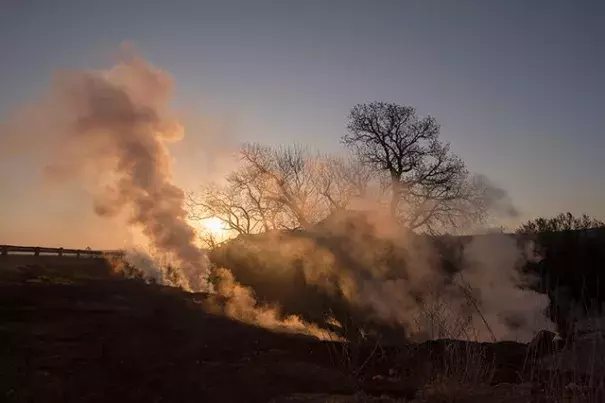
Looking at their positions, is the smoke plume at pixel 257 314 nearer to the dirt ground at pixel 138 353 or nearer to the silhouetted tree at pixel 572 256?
the dirt ground at pixel 138 353

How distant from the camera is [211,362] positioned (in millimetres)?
11039

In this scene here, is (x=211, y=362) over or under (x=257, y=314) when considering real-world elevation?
under

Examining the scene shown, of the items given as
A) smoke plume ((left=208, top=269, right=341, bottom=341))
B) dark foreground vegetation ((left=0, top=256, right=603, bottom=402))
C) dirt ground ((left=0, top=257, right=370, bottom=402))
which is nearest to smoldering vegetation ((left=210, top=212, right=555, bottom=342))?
smoke plume ((left=208, top=269, right=341, bottom=341))

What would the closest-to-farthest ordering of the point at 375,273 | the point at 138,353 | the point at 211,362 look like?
the point at 211,362 < the point at 138,353 < the point at 375,273

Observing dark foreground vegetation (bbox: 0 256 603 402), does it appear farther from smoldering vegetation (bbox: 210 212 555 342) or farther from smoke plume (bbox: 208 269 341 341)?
smoldering vegetation (bbox: 210 212 555 342)

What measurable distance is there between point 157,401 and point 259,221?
25.7m

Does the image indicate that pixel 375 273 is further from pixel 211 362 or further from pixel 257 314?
pixel 211 362

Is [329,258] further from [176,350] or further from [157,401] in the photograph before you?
[157,401]

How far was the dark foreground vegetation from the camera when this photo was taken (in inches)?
297

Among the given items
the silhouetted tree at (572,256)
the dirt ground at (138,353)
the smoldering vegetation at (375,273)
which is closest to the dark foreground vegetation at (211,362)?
the dirt ground at (138,353)

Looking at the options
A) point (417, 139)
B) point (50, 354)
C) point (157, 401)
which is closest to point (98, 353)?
point (50, 354)

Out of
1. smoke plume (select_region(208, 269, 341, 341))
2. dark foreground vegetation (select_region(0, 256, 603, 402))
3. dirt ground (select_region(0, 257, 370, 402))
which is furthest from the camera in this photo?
smoke plume (select_region(208, 269, 341, 341))

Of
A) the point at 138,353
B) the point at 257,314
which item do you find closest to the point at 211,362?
the point at 138,353

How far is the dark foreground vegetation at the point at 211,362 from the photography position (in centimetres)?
753
